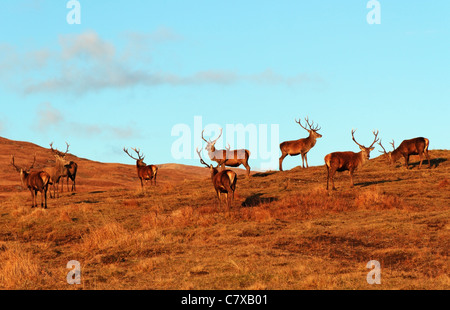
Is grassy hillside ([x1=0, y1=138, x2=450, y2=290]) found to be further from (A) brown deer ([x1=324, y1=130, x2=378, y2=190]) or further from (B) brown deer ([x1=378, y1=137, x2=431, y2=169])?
(B) brown deer ([x1=378, y1=137, x2=431, y2=169])

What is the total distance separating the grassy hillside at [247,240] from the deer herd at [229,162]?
121 cm

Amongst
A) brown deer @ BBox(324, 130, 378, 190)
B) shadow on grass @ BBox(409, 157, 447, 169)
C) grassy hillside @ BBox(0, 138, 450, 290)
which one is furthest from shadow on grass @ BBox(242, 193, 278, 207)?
shadow on grass @ BBox(409, 157, 447, 169)

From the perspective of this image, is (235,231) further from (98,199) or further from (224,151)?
(224,151)

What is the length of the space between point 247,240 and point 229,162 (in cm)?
1961

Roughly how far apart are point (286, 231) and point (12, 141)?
71884 millimetres

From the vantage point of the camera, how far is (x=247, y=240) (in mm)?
15859

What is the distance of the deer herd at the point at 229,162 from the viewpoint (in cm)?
2367

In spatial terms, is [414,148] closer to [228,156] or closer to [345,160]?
[345,160]

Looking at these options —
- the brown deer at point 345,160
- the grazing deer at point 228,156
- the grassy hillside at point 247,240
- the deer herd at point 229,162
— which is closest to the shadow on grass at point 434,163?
the deer herd at point 229,162

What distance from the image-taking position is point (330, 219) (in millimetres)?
18688

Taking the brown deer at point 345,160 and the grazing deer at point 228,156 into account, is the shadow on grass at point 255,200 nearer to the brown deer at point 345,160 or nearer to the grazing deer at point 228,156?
the brown deer at point 345,160

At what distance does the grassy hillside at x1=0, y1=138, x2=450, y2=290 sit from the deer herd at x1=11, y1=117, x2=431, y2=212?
3.96 ft

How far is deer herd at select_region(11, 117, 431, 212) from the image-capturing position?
23.7 m
